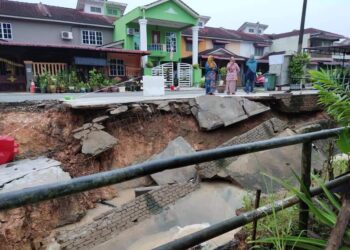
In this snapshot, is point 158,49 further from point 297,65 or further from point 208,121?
point 208,121

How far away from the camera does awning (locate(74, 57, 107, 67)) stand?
1730 centimetres

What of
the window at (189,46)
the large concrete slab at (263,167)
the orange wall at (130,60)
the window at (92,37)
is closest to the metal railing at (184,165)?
the large concrete slab at (263,167)

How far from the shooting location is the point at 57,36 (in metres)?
20.9

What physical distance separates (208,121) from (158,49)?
15769 millimetres

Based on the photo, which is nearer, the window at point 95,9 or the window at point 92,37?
the window at point 92,37

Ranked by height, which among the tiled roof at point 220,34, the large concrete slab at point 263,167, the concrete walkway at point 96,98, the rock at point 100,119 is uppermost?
the tiled roof at point 220,34

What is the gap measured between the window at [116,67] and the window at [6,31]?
7125 mm

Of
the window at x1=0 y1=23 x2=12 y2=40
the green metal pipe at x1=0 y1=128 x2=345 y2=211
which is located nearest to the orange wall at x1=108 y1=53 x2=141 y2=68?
the window at x1=0 y1=23 x2=12 y2=40

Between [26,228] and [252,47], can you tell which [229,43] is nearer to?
[252,47]

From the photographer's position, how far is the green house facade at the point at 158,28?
1973 cm

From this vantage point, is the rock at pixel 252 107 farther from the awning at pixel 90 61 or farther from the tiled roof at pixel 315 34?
the tiled roof at pixel 315 34

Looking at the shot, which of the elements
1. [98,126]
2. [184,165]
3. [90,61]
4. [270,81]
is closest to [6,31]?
[90,61]

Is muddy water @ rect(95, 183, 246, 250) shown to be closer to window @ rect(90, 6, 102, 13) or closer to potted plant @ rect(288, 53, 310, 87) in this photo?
potted plant @ rect(288, 53, 310, 87)

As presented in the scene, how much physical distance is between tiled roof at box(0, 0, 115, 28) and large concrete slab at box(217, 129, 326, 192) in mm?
18986
